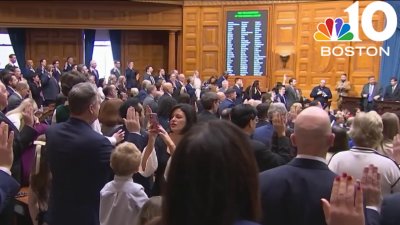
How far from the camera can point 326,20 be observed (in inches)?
590

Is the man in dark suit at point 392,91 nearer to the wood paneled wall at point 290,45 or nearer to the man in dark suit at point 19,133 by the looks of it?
the wood paneled wall at point 290,45

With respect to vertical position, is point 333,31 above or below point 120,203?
above

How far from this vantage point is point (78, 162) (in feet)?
10.3

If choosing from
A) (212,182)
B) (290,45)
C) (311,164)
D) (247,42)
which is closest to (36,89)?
(247,42)

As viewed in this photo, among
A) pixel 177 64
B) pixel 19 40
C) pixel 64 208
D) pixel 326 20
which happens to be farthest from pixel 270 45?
pixel 64 208

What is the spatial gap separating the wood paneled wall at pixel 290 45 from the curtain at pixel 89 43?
305 centimetres

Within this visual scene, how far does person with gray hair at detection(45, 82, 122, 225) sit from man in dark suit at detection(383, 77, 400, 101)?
37.9 feet

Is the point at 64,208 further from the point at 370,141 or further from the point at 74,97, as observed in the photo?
the point at 370,141

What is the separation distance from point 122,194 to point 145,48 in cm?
1465

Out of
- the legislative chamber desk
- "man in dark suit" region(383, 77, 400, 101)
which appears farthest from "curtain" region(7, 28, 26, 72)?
"man in dark suit" region(383, 77, 400, 101)

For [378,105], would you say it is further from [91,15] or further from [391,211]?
[391,211]

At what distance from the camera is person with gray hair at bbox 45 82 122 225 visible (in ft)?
10.3

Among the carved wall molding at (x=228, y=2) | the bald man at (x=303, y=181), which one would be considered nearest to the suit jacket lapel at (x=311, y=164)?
the bald man at (x=303, y=181)

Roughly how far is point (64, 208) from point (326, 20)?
13.1m
